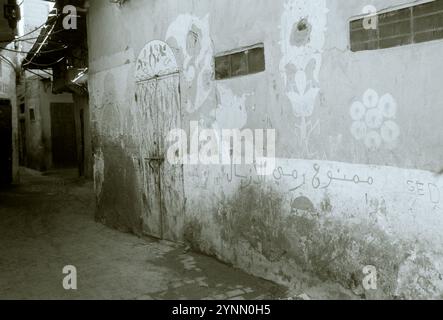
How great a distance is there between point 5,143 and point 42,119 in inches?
187

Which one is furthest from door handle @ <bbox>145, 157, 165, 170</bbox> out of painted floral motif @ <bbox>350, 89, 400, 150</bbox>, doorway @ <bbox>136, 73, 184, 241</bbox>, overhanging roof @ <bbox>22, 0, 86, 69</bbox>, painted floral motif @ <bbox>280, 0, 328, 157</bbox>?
overhanging roof @ <bbox>22, 0, 86, 69</bbox>

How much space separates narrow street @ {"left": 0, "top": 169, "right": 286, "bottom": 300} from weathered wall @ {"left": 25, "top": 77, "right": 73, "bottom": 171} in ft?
31.7

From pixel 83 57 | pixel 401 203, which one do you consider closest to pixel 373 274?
pixel 401 203

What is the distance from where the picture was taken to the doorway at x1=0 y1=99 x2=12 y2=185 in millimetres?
12992

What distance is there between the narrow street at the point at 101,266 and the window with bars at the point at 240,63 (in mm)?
2309

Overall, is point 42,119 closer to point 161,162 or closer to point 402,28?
point 161,162

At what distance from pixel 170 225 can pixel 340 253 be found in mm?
2927

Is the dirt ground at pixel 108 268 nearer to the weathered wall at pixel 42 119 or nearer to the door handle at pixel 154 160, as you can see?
the door handle at pixel 154 160

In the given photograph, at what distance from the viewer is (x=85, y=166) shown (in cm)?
1454

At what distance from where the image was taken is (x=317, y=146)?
3918 mm

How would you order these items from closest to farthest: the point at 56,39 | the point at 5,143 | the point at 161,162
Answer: the point at 161,162
the point at 56,39
the point at 5,143

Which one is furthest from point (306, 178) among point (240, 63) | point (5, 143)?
point (5, 143)

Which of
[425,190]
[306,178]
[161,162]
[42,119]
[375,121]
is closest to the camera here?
[425,190]

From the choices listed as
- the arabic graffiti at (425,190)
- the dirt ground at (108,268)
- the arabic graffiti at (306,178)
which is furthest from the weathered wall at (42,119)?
the arabic graffiti at (425,190)
